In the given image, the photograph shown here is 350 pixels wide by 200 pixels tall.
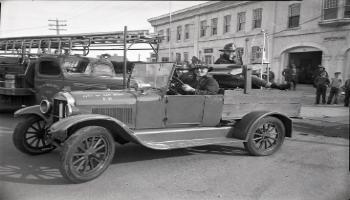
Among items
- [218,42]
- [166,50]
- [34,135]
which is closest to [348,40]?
[218,42]

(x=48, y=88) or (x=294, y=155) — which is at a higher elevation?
(x=48, y=88)

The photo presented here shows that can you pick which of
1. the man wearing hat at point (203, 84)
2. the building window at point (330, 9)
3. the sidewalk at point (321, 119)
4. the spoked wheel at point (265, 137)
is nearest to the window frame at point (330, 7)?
the building window at point (330, 9)

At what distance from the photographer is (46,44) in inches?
412

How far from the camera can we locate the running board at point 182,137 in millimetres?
4348

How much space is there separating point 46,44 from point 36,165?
23.1ft

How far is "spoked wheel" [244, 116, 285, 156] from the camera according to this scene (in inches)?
197

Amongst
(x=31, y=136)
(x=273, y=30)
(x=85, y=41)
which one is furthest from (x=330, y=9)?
(x=85, y=41)

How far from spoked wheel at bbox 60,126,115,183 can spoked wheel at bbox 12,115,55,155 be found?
1.22 metres

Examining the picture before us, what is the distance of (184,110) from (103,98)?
3.94 ft

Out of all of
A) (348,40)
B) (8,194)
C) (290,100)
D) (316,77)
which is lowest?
(8,194)

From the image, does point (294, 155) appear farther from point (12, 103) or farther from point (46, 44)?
point (46, 44)

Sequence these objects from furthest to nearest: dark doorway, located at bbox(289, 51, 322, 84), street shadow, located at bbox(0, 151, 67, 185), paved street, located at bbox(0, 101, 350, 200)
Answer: dark doorway, located at bbox(289, 51, 322, 84) < street shadow, located at bbox(0, 151, 67, 185) < paved street, located at bbox(0, 101, 350, 200)

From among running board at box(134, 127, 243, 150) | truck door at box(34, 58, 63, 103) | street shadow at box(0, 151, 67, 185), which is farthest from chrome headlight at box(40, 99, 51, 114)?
truck door at box(34, 58, 63, 103)

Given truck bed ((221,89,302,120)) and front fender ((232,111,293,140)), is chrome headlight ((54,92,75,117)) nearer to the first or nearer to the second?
truck bed ((221,89,302,120))
